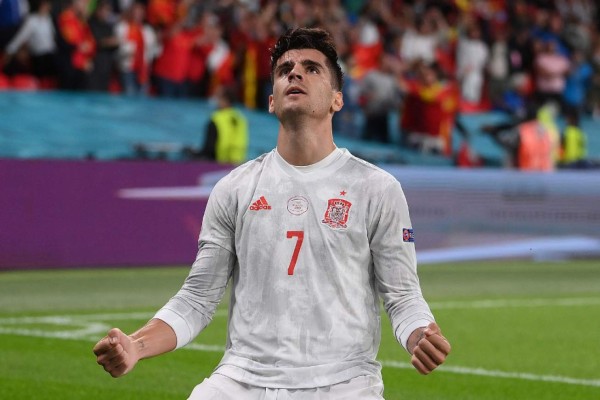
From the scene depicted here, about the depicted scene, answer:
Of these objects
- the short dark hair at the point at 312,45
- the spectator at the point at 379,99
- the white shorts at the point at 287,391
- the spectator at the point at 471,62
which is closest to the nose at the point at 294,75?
the short dark hair at the point at 312,45

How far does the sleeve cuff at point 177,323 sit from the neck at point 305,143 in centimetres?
70

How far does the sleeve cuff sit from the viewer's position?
4.76 m

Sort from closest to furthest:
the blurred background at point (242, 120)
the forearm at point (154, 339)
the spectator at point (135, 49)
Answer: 1. the forearm at point (154, 339)
2. the blurred background at point (242, 120)
3. the spectator at point (135, 49)

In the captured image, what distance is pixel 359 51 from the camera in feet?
82.4

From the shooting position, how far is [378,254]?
4.81m

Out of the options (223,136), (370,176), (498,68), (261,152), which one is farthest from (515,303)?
(498,68)

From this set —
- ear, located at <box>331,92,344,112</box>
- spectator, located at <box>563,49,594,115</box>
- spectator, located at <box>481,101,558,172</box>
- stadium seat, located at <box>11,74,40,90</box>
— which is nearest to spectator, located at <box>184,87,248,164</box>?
stadium seat, located at <box>11,74,40,90</box>

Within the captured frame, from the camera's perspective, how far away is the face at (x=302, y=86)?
187 inches

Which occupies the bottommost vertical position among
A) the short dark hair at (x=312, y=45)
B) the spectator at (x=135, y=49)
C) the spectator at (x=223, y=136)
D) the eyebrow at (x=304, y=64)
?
the spectator at (x=223, y=136)

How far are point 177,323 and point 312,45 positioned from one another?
1.11 m

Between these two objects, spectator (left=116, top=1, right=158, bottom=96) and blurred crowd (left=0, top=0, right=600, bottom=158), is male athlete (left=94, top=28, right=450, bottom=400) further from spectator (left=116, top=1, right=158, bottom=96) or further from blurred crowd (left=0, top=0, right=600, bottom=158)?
spectator (left=116, top=1, right=158, bottom=96)

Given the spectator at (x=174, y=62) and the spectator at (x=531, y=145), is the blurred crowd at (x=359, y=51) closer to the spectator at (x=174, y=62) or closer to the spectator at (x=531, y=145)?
the spectator at (x=174, y=62)

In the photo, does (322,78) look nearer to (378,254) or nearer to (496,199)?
(378,254)

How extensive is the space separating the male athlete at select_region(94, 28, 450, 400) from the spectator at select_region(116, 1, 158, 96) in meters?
16.3
